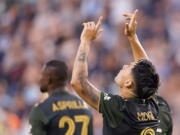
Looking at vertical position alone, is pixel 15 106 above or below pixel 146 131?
below

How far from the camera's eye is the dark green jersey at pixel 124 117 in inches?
231

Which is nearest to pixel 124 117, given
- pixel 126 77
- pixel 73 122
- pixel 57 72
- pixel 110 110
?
pixel 110 110

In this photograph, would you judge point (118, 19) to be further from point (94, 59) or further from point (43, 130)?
point (43, 130)

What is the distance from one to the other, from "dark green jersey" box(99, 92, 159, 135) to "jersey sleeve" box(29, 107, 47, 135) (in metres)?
1.43

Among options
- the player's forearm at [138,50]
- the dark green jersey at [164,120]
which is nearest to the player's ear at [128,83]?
the dark green jersey at [164,120]

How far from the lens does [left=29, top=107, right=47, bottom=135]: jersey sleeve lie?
286 inches

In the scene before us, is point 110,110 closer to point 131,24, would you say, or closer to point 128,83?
point 128,83

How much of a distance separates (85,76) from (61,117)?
1.58 metres

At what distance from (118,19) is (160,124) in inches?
255

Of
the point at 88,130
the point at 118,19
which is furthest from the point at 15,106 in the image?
the point at 88,130

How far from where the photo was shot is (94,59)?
39.9 feet

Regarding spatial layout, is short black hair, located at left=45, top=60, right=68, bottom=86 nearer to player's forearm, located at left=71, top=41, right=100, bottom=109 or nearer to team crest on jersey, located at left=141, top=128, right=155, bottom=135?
player's forearm, located at left=71, top=41, right=100, bottom=109

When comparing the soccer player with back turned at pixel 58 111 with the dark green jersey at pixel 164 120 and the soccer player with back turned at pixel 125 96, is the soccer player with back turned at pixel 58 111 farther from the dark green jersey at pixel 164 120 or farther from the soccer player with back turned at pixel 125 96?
the soccer player with back turned at pixel 125 96

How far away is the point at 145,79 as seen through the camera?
5.93m
